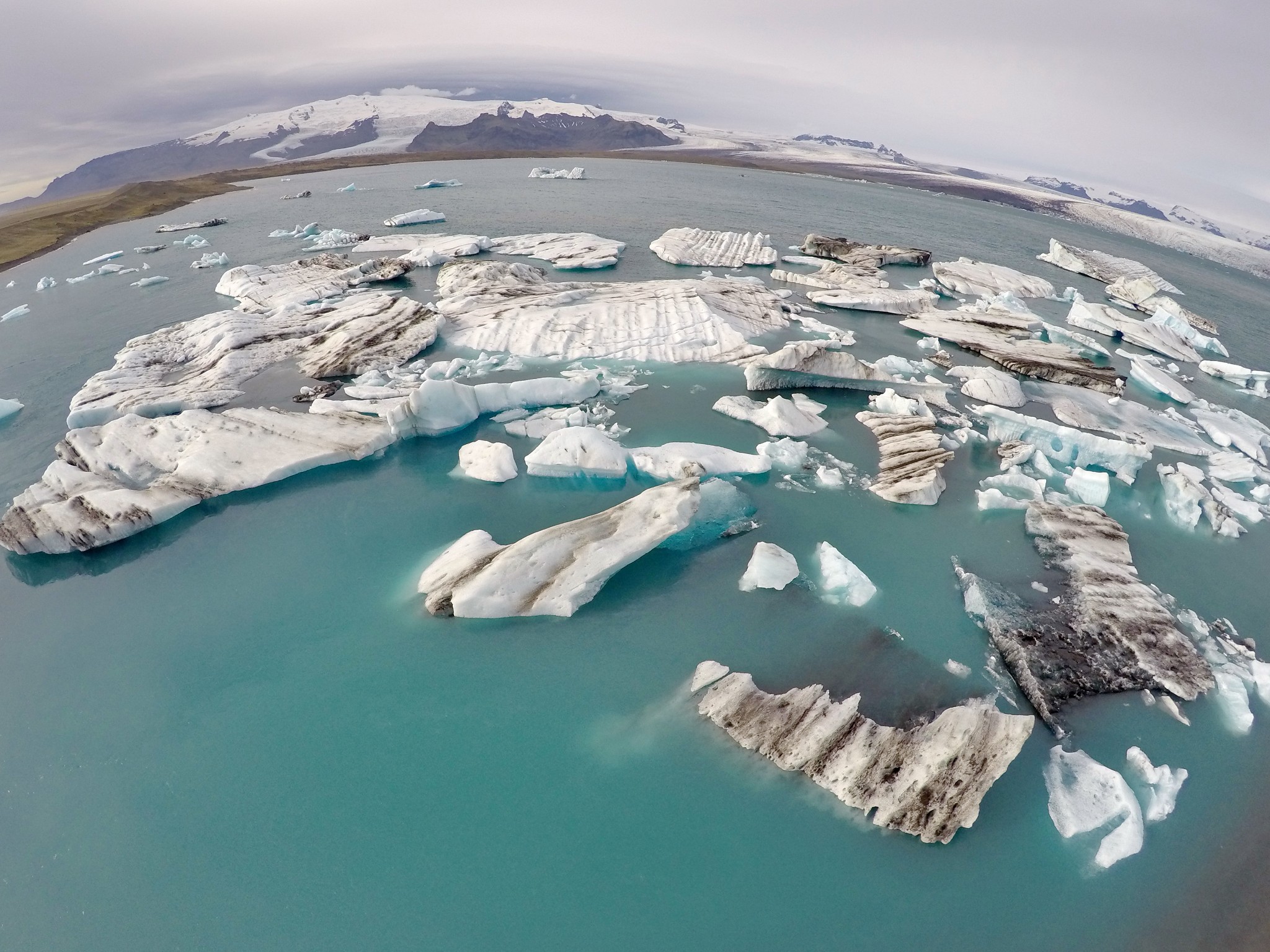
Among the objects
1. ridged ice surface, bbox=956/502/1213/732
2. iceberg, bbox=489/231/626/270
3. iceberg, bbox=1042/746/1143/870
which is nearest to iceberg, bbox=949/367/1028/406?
ridged ice surface, bbox=956/502/1213/732

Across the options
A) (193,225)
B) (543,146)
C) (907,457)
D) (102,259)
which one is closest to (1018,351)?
(907,457)

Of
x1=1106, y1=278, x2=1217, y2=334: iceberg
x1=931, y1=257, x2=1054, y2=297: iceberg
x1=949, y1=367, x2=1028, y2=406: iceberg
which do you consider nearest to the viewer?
x1=949, y1=367, x2=1028, y2=406: iceberg

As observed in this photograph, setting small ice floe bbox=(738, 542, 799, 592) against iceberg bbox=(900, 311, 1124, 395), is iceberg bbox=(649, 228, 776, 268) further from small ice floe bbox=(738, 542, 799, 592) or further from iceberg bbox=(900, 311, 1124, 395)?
small ice floe bbox=(738, 542, 799, 592)

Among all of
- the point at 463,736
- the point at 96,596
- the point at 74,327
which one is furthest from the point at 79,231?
the point at 463,736

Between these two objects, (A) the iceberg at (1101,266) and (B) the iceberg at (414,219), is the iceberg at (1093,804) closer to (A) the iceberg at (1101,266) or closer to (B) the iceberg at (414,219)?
(A) the iceberg at (1101,266)

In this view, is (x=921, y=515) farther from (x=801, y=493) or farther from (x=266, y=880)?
(x=266, y=880)

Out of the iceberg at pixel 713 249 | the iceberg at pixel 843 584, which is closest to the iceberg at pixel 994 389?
the iceberg at pixel 843 584
